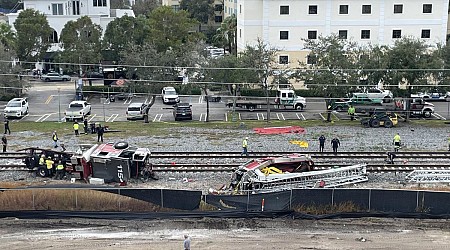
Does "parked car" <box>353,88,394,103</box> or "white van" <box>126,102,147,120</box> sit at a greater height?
"parked car" <box>353,88,394,103</box>

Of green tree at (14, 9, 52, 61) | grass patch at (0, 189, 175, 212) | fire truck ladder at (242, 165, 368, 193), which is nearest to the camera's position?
grass patch at (0, 189, 175, 212)

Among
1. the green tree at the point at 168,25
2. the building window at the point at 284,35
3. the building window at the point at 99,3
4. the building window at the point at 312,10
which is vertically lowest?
the building window at the point at 284,35

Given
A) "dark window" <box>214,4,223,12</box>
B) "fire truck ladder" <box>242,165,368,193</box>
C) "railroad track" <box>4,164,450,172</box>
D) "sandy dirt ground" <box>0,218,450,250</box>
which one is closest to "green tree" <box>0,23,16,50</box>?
"railroad track" <box>4,164,450,172</box>

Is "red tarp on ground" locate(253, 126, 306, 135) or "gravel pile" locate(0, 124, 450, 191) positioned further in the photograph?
"red tarp on ground" locate(253, 126, 306, 135)

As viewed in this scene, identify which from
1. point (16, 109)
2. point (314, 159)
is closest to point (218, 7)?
point (16, 109)

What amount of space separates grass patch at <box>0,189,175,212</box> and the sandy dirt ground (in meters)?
0.74

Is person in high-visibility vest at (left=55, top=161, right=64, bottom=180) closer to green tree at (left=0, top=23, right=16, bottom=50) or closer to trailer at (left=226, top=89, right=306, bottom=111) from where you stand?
trailer at (left=226, top=89, right=306, bottom=111)

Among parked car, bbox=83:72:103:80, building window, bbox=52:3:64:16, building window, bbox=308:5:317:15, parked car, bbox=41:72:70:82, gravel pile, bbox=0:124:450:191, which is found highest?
building window, bbox=52:3:64:16

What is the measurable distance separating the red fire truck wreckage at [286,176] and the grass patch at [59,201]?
4.21 meters

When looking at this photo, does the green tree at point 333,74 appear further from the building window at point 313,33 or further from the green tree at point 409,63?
the building window at point 313,33

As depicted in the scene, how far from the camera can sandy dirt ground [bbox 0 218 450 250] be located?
20.6 meters

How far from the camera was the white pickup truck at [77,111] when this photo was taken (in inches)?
1631

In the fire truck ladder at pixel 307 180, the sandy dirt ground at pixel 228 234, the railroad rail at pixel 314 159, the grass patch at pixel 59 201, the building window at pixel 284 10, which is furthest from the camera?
the building window at pixel 284 10

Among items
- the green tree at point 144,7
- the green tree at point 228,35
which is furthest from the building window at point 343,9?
the green tree at point 144,7
